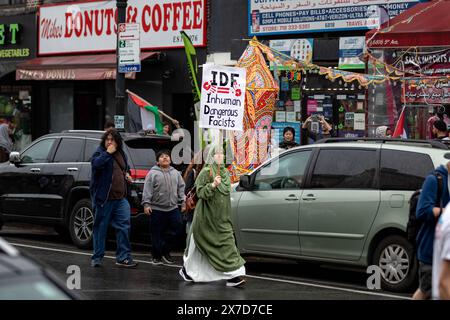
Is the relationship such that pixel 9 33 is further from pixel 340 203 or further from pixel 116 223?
pixel 340 203

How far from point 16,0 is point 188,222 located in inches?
619

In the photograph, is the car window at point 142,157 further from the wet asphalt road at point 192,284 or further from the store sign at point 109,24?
the store sign at point 109,24

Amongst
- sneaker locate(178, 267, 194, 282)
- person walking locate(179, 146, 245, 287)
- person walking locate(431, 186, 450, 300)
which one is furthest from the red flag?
person walking locate(431, 186, 450, 300)

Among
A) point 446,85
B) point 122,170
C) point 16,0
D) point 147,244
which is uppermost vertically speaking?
point 16,0

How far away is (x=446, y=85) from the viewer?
14273 mm

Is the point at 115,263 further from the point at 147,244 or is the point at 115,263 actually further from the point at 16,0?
the point at 16,0

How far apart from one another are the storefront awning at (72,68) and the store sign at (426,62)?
27.4ft

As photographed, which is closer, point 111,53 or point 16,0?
point 111,53

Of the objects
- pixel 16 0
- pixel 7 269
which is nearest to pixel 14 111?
pixel 16 0

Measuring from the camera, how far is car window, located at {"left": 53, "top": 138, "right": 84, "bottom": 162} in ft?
46.4

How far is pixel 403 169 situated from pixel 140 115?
7.87 metres

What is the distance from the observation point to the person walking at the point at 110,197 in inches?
467

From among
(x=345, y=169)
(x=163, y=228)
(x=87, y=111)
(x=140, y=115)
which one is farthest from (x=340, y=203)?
(x=87, y=111)

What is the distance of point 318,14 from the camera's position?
19000 mm
